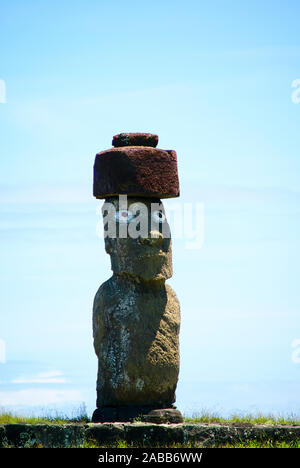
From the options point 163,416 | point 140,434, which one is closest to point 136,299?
point 163,416

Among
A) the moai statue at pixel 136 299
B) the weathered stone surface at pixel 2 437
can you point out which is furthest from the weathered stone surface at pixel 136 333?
the weathered stone surface at pixel 2 437

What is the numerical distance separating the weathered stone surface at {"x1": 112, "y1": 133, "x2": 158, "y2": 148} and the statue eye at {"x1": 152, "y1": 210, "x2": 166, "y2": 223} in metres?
1.24

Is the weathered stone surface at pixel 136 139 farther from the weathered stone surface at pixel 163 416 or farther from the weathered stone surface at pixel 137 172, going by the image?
the weathered stone surface at pixel 163 416

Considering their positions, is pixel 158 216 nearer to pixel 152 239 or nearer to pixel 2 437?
pixel 152 239

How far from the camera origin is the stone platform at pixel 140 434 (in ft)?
50.4

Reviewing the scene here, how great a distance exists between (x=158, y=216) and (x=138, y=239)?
23.6 inches

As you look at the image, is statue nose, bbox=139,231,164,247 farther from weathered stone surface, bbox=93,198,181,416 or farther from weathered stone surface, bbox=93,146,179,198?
weathered stone surface, bbox=93,146,179,198

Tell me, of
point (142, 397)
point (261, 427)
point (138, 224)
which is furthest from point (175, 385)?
point (138, 224)

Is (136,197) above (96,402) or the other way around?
above

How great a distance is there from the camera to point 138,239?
16375 mm
